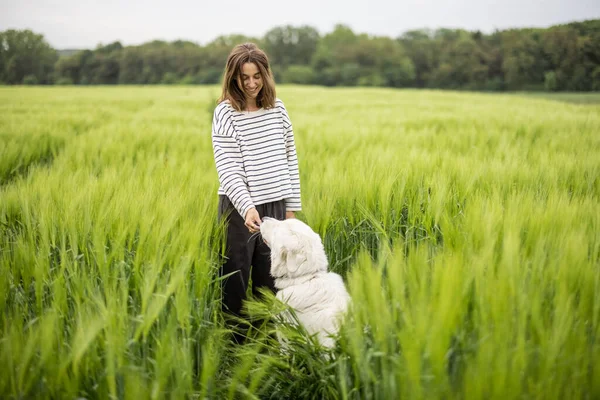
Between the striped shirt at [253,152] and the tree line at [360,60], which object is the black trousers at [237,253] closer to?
the striped shirt at [253,152]

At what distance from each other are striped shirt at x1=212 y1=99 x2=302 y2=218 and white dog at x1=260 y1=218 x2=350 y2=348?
0.27 metres

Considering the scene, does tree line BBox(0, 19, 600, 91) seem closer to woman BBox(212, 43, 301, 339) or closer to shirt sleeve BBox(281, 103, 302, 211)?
woman BBox(212, 43, 301, 339)

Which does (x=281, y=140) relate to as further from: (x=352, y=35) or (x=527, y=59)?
(x=352, y=35)

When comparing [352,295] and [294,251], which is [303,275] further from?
[352,295]

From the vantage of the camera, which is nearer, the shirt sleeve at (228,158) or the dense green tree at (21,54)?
the shirt sleeve at (228,158)

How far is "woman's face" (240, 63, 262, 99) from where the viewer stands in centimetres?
227

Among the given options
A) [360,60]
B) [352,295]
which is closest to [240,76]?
[352,295]

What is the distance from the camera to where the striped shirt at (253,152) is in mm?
2311

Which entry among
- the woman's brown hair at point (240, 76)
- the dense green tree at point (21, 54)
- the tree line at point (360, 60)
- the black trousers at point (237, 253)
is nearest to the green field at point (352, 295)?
the black trousers at point (237, 253)

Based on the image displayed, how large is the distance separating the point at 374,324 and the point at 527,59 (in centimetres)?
3031

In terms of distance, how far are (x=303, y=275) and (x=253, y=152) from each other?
82 centimetres

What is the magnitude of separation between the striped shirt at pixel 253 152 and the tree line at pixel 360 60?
8.97 m

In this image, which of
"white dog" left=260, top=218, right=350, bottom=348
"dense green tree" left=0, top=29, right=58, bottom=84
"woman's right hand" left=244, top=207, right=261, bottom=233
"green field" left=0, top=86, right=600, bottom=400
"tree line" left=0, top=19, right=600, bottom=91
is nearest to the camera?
"green field" left=0, top=86, right=600, bottom=400

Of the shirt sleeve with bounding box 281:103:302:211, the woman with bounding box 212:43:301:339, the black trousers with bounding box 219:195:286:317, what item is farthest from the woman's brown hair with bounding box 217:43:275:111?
the black trousers with bounding box 219:195:286:317
